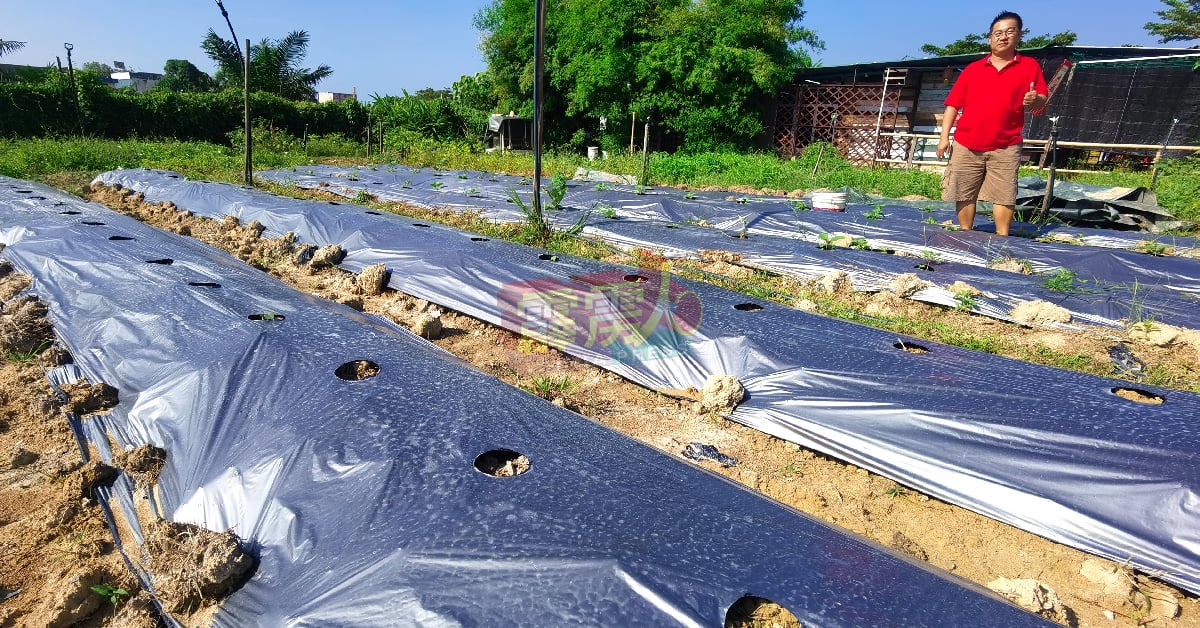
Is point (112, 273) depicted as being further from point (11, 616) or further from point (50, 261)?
point (11, 616)

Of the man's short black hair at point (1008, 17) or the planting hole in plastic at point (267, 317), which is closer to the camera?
the planting hole in plastic at point (267, 317)

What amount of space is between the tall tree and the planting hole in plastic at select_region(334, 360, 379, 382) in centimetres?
1367

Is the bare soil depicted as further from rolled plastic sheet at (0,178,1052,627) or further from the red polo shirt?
the red polo shirt

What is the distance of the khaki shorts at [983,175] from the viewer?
4.82m

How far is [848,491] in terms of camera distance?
2385mm

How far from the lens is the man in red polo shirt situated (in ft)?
14.7

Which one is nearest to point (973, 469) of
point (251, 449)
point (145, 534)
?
point (251, 449)

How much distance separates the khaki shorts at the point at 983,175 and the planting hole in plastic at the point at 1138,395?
2846 mm

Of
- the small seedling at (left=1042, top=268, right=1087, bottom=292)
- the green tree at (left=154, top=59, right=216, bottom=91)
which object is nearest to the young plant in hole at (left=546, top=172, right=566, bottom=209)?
the small seedling at (left=1042, top=268, right=1087, bottom=292)

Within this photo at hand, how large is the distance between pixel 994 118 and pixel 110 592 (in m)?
5.71

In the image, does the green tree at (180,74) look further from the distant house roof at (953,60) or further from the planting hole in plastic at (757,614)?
the planting hole in plastic at (757,614)

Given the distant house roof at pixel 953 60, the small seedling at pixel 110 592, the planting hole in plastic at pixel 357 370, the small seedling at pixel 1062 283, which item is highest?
the distant house roof at pixel 953 60

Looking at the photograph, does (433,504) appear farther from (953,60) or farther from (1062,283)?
(953,60)

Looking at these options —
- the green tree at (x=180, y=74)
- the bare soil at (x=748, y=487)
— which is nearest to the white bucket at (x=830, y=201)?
the bare soil at (x=748, y=487)
